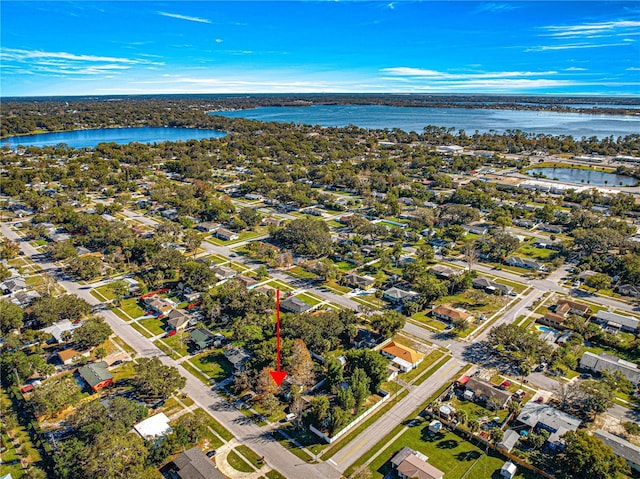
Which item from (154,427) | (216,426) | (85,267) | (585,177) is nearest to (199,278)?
(85,267)

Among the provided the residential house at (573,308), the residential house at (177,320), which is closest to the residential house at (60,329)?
the residential house at (177,320)

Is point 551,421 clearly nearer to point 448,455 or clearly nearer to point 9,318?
point 448,455

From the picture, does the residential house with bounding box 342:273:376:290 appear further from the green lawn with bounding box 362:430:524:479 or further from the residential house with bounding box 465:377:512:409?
the green lawn with bounding box 362:430:524:479

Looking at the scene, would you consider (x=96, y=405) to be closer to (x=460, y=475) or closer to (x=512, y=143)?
(x=460, y=475)

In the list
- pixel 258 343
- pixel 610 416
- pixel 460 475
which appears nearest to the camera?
pixel 460 475

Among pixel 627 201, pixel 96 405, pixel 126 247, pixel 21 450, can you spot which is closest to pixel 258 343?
pixel 96 405
